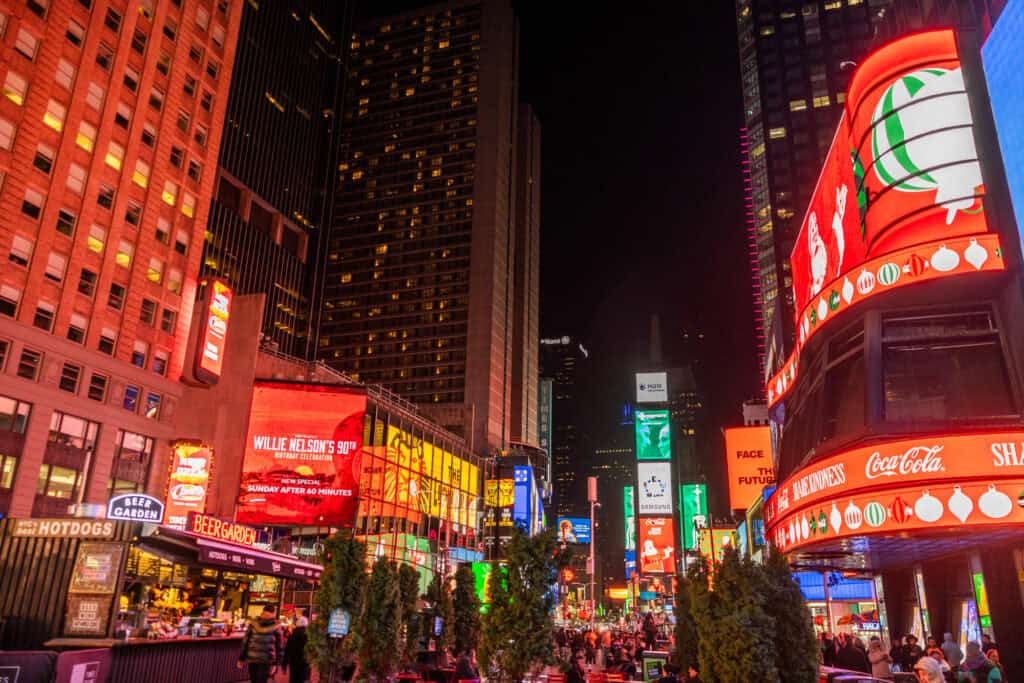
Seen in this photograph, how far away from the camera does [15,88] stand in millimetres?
37844

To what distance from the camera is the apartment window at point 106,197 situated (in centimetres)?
4269

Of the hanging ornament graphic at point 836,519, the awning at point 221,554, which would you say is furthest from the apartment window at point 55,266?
the hanging ornament graphic at point 836,519

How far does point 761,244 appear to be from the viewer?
4208 inches

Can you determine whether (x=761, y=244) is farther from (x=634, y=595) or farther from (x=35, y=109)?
(x=35, y=109)

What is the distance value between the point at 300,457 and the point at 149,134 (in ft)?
78.0

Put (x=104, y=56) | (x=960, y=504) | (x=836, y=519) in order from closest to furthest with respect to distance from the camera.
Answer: (x=960, y=504) < (x=836, y=519) < (x=104, y=56)

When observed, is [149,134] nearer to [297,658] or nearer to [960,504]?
[297,658]

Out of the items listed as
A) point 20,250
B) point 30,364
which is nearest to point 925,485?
point 30,364

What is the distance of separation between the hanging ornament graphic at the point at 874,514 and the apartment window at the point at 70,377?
3840cm

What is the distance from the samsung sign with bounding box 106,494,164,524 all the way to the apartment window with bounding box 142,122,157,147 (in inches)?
1323

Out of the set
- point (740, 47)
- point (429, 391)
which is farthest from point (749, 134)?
point (429, 391)

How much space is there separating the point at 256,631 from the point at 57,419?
3044cm

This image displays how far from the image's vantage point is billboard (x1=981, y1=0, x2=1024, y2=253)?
18.6m

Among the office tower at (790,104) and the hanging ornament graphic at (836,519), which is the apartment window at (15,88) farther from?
the office tower at (790,104)
